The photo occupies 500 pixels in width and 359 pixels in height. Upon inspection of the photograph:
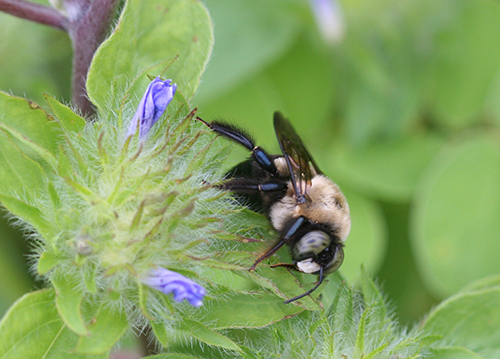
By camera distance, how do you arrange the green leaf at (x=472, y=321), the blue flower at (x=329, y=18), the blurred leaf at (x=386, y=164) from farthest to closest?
the blurred leaf at (x=386, y=164), the blue flower at (x=329, y=18), the green leaf at (x=472, y=321)

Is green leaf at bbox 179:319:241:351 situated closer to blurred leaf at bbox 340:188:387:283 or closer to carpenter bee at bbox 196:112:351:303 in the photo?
carpenter bee at bbox 196:112:351:303

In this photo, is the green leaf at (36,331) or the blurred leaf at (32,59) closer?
the green leaf at (36,331)

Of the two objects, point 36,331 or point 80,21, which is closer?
point 36,331

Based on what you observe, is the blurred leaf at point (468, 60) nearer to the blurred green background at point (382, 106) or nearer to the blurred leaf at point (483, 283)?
the blurred green background at point (382, 106)

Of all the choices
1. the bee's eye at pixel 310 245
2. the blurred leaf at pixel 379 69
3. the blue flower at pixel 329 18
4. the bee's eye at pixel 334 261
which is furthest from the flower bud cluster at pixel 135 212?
the blurred leaf at pixel 379 69

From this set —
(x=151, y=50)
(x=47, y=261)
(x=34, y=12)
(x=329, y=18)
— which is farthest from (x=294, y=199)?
(x=329, y=18)

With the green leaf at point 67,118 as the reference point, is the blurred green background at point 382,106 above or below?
below

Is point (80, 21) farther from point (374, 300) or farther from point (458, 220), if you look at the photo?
point (458, 220)

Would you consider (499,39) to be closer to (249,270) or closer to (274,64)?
(274,64)
